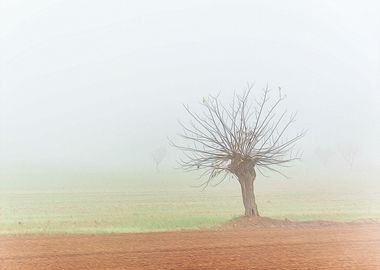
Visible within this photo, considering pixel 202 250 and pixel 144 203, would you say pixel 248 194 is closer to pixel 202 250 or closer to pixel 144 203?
pixel 144 203

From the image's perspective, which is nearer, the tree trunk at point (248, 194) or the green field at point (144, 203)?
the green field at point (144, 203)

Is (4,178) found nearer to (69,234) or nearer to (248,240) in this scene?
(69,234)

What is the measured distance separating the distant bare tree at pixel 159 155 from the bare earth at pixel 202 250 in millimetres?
1957

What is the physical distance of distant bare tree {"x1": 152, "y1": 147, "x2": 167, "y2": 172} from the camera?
1582cm

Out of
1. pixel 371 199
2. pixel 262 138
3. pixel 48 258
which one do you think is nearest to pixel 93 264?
pixel 48 258

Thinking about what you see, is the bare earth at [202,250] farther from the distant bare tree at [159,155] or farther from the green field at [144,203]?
the distant bare tree at [159,155]

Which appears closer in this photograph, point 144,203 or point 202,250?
point 202,250

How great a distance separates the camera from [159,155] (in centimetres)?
1608

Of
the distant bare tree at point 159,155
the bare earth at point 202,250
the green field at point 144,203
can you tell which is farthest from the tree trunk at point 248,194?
the distant bare tree at point 159,155

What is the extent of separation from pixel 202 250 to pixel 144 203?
4.17 metres

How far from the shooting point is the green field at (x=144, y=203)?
50.2 ft

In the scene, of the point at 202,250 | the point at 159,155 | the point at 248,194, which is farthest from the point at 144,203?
the point at 202,250

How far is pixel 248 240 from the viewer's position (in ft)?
46.4

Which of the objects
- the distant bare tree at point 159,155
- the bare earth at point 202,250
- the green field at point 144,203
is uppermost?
the distant bare tree at point 159,155
